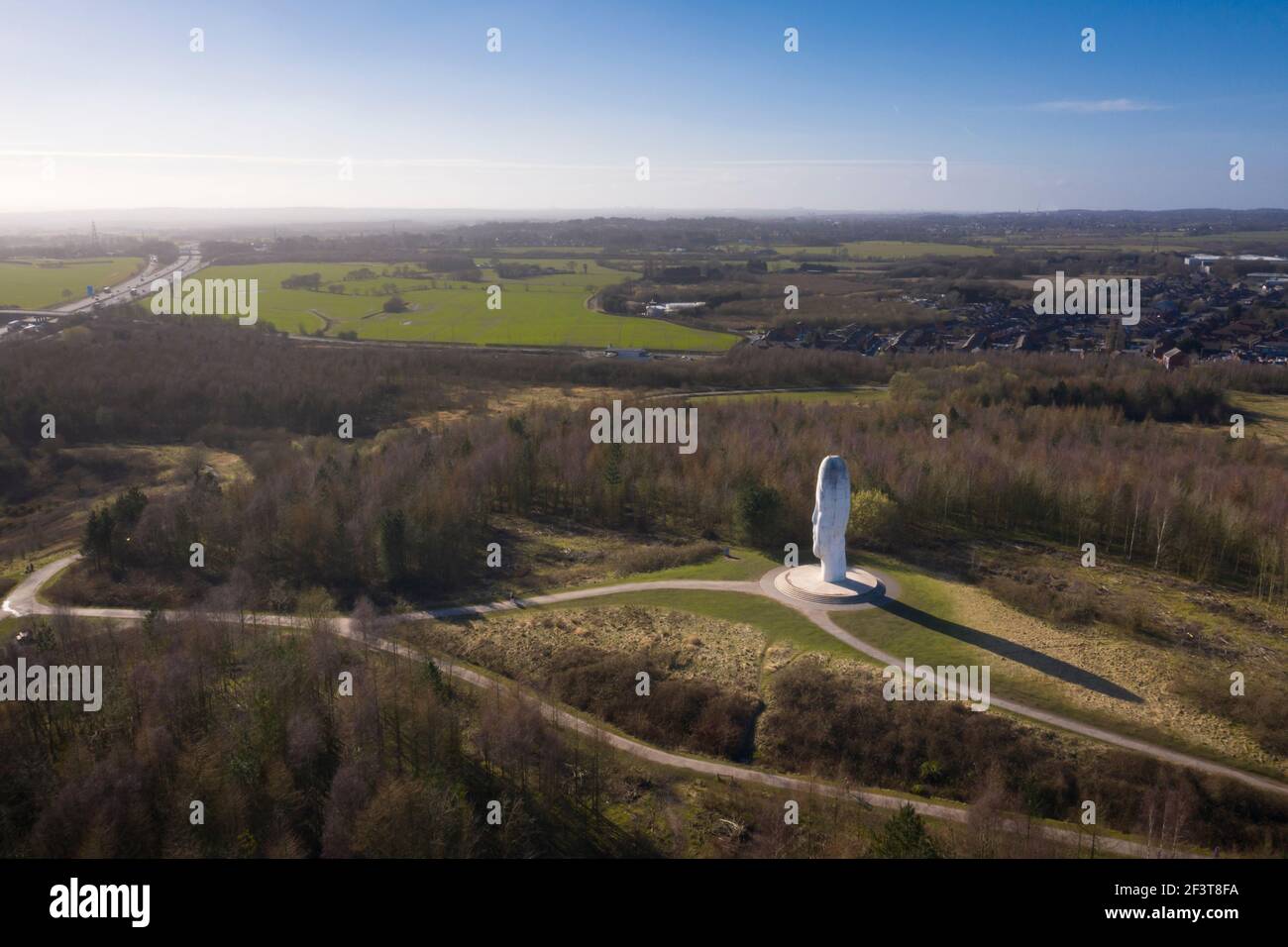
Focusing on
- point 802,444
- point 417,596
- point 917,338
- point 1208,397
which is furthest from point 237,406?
point 1208,397

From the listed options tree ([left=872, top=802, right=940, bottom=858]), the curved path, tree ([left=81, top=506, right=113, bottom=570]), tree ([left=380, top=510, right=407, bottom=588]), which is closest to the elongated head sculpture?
the curved path

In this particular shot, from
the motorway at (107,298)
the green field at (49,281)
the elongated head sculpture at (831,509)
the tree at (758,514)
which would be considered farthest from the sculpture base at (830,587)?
the green field at (49,281)

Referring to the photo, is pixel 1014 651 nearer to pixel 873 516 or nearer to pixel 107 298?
pixel 873 516

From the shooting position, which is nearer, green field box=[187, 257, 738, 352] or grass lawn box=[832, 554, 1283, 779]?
grass lawn box=[832, 554, 1283, 779]

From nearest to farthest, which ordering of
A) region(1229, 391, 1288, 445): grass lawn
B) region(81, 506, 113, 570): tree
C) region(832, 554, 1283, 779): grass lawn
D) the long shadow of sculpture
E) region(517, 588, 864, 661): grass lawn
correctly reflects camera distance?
region(832, 554, 1283, 779): grass lawn → the long shadow of sculpture → region(517, 588, 864, 661): grass lawn → region(81, 506, 113, 570): tree → region(1229, 391, 1288, 445): grass lawn

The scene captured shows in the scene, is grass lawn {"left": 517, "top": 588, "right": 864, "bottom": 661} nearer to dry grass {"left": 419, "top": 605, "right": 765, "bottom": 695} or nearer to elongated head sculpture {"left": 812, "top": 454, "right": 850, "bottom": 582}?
dry grass {"left": 419, "top": 605, "right": 765, "bottom": 695}

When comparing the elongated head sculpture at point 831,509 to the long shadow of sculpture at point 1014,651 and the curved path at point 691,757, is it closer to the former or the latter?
the curved path at point 691,757
